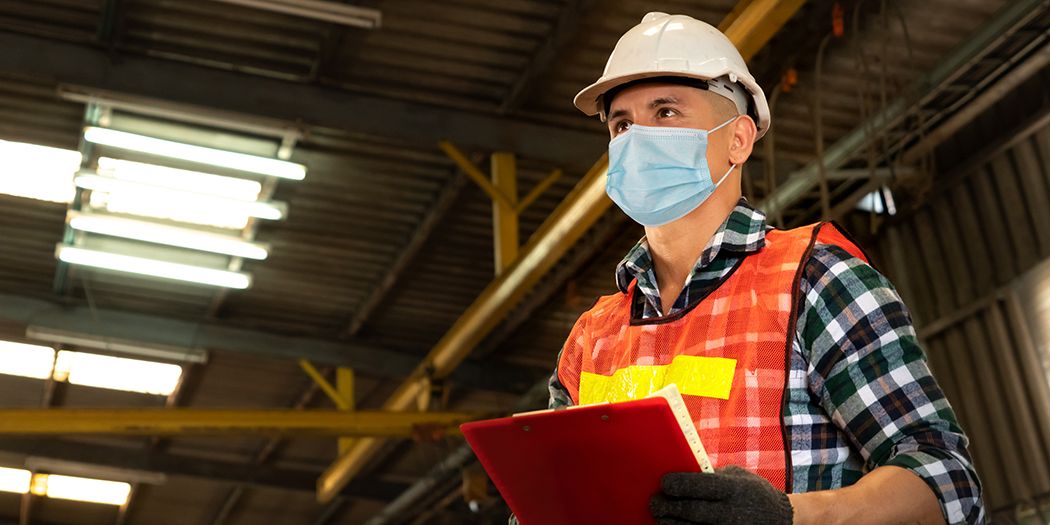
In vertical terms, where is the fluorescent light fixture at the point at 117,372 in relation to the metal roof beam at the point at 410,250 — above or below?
below

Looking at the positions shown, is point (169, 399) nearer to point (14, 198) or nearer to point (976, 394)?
point (14, 198)

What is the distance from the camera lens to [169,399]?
15867mm

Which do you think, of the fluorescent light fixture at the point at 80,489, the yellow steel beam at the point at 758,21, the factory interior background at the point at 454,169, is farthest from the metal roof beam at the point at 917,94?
the fluorescent light fixture at the point at 80,489

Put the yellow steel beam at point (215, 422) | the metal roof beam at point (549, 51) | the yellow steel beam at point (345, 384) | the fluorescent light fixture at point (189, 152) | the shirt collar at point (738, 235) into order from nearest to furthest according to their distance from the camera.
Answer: the shirt collar at point (738, 235) < the metal roof beam at point (549, 51) < the fluorescent light fixture at point (189, 152) < the yellow steel beam at point (215, 422) < the yellow steel beam at point (345, 384)

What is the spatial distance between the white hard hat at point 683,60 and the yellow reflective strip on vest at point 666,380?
711 mm

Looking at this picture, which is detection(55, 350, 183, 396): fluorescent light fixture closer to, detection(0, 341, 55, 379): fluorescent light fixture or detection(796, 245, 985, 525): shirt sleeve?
detection(0, 341, 55, 379): fluorescent light fixture

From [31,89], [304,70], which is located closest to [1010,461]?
[304,70]

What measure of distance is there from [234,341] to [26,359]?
3675 mm

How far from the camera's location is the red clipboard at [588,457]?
64.6 inches

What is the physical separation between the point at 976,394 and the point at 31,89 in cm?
912

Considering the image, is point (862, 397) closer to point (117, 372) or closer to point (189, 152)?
point (189, 152)

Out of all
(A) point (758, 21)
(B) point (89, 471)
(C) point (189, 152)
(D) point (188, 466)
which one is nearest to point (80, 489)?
(B) point (89, 471)

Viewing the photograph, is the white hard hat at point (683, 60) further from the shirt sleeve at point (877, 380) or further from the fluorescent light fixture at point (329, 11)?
the fluorescent light fixture at point (329, 11)

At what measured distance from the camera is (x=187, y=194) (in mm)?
8492
